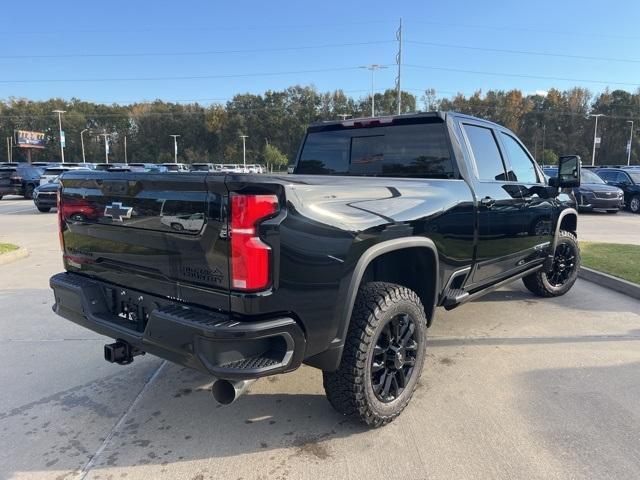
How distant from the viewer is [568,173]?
5.17 metres

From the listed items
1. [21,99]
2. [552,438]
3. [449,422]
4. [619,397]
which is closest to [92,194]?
[449,422]

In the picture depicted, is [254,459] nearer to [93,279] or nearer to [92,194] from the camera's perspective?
[93,279]

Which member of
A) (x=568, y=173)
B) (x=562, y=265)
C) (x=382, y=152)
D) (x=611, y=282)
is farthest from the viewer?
(x=611, y=282)

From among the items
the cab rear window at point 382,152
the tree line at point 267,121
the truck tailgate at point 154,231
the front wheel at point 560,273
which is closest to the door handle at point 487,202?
the cab rear window at point 382,152

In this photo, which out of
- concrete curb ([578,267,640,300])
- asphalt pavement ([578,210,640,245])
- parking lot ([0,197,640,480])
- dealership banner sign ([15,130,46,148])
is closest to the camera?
parking lot ([0,197,640,480])

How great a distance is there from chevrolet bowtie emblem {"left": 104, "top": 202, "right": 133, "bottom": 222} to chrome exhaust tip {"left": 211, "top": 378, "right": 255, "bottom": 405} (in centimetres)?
108

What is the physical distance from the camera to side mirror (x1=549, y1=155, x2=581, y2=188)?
512cm

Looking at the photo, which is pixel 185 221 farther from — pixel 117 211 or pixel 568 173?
pixel 568 173

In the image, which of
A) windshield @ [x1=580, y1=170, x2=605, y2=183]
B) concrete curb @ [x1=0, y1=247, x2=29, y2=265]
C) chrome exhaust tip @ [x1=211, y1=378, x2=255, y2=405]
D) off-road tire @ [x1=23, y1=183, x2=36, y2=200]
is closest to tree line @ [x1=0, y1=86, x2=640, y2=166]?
off-road tire @ [x1=23, y1=183, x2=36, y2=200]

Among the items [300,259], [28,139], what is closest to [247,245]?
[300,259]

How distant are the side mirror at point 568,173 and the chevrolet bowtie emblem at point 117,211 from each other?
4.49m

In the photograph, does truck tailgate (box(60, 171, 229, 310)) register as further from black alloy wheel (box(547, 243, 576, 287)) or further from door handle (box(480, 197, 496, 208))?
black alloy wheel (box(547, 243, 576, 287))

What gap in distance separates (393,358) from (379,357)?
10 centimetres

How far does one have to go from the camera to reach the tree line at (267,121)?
75812 millimetres
